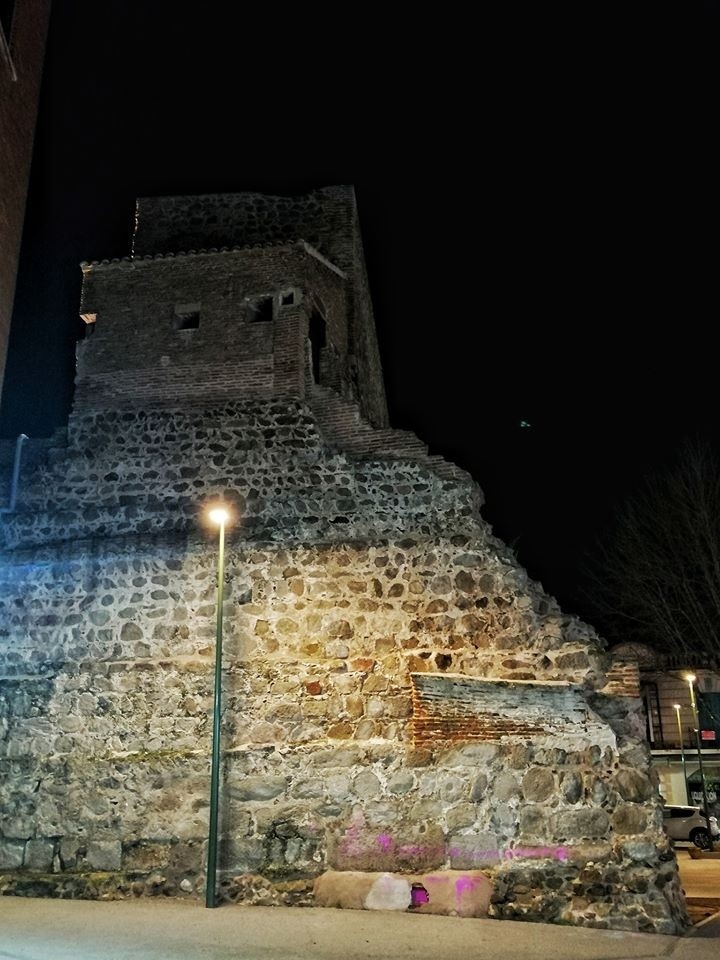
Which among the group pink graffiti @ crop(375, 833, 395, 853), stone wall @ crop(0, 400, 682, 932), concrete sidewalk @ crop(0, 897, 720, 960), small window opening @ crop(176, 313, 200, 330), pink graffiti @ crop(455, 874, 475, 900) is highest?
small window opening @ crop(176, 313, 200, 330)

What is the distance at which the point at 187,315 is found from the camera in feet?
41.7

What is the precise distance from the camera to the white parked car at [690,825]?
21033mm

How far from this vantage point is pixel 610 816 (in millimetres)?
8695

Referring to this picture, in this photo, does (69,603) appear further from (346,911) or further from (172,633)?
(346,911)

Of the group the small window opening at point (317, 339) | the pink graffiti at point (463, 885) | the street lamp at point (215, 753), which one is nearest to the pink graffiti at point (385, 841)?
the pink graffiti at point (463, 885)

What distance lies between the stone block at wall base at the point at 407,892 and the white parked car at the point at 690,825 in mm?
14867

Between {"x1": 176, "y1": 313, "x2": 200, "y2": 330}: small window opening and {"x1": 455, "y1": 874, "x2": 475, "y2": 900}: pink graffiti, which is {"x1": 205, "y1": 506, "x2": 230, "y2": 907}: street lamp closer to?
{"x1": 455, "y1": 874, "x2": 475, "y2": 900}: pink graffiti

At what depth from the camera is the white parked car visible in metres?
21.0

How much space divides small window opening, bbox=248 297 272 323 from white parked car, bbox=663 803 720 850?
16930mm

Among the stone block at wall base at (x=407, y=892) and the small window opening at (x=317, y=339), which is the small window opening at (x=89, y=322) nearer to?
the small window opening at (x=317, y=339)

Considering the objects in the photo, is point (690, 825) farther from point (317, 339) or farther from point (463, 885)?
point (317, 339)

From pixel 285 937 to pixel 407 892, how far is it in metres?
1.81

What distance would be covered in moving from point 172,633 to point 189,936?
3.85 meters

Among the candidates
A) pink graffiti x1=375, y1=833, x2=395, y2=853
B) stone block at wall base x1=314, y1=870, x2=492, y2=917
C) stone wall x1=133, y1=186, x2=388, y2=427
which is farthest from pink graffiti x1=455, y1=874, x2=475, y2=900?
stone wall x1=133, y1=186, x2=388, y2=427
